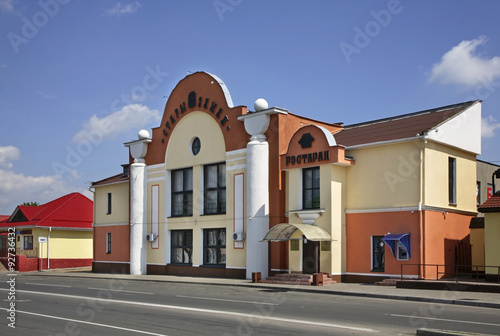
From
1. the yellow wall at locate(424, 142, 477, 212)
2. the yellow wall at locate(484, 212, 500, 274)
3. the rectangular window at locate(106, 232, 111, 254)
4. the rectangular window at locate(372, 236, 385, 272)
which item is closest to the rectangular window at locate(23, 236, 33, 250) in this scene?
the rectangular window at locate(106, 232, 111, 254)

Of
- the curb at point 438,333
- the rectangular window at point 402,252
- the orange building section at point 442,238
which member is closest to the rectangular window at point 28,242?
the rectangular window at point 402,252

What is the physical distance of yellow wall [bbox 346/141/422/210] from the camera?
23547 mm

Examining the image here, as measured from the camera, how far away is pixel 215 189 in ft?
102

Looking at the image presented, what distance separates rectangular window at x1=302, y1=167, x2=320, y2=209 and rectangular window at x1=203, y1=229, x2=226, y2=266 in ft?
20.6

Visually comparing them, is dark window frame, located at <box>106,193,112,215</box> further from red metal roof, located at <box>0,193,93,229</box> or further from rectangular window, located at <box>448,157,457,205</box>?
rectangular window, located at <box>448,157,457,205</box>

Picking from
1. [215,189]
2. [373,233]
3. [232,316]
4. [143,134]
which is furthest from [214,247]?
[232,316]

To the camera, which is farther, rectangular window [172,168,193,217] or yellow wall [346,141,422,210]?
rectangular window [172,168,193,217]

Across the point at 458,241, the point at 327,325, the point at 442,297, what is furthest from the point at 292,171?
the point at 327,325

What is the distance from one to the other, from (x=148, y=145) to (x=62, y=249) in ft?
50.8

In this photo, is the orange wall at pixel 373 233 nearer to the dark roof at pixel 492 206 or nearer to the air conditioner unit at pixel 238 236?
the dark roof at pixel 492 206

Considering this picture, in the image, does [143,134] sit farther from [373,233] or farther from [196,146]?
[373,233]

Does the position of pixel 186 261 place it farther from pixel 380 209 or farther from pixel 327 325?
pixel 327 325

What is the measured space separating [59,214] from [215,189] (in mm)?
20389

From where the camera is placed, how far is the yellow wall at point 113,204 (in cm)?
3781
